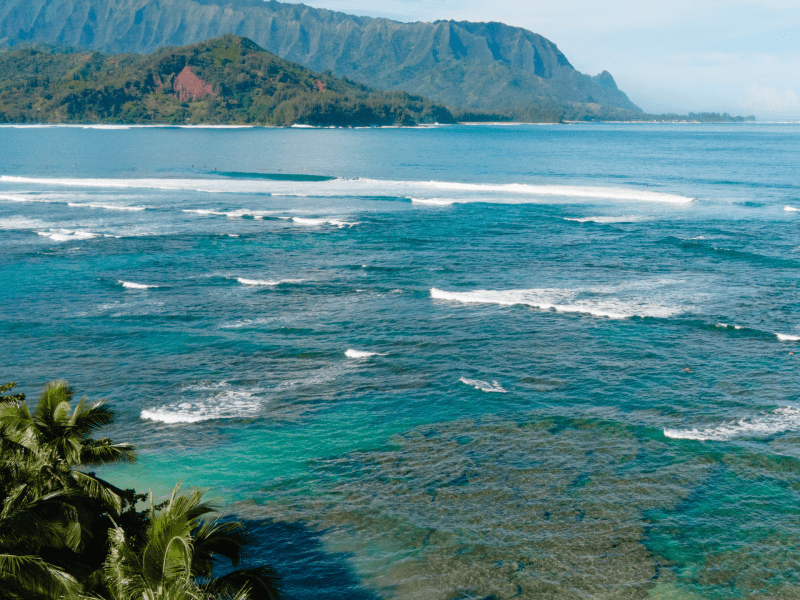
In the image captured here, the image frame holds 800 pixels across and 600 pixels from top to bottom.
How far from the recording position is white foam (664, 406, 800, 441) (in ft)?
89.3

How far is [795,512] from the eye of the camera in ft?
73.8

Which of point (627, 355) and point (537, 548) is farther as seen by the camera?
point (627, 355)

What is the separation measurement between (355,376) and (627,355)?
14690 millimetres

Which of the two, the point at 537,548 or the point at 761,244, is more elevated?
the point at 761,244

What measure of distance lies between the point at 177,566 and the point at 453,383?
2253 cm

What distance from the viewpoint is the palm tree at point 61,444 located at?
13.9 meters

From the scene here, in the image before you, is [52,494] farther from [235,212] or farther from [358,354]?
[235,212]

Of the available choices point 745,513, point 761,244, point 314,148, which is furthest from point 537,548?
point 314,148

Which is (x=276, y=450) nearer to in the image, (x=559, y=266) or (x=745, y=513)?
(x=745, y=513)

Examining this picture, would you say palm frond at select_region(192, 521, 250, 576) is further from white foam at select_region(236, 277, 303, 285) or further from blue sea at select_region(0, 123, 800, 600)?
white foam at select_region(236, 277, 303, 285)

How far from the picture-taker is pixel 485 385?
3238 centimetres

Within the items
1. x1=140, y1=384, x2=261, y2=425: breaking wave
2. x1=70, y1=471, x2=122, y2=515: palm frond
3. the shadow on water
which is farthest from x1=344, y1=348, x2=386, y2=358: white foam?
x1=70, y1=471, x2=122, y2=515: palm frond

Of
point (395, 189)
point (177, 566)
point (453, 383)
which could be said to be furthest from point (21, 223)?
point (177, 566)

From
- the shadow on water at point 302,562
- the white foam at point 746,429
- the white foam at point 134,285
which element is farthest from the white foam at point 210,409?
the white foam at point 134,285
